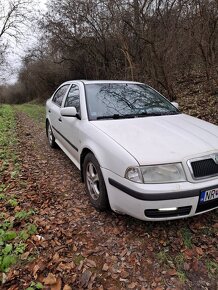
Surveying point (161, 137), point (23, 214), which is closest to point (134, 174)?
A: point (161, 137)

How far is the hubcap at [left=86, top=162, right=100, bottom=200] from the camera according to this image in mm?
3348

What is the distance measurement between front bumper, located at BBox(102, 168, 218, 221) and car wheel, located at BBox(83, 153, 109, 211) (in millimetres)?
356

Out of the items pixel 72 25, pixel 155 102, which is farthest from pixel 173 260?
pixel 72 25

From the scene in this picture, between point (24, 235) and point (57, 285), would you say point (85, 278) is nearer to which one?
point (57, 285)

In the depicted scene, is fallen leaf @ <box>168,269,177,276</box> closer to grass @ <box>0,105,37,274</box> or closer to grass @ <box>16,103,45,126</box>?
grass @ <box>0,105,37,274</box>

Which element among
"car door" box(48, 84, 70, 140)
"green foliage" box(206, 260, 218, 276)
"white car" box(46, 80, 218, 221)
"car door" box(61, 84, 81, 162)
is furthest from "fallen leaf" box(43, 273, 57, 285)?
"car door" box(48, 84, 70, 140)

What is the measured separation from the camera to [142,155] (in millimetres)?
2627

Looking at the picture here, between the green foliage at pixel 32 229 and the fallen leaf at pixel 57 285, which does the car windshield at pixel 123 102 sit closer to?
the green foliage at pixel 32 229

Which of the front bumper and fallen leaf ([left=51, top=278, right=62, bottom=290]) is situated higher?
the front bumper

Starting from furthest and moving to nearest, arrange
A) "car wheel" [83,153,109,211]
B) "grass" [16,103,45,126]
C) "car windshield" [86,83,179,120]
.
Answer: "grass" [16,103,45,126] → "car windshield" [86,83,179,120] → "car wheel" [83,153,109,211]

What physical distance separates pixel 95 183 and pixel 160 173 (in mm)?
1061

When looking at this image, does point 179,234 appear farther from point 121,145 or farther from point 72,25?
point 72,25

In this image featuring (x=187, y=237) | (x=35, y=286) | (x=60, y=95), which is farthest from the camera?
(x=60, y=95)

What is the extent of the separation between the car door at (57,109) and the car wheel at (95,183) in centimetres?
178
